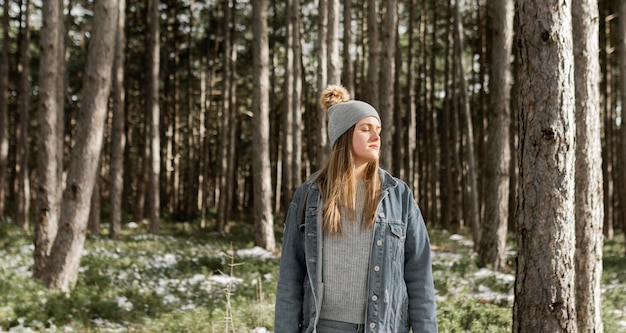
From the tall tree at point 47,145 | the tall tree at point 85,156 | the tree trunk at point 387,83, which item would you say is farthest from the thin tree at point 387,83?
the tall tree at point 47,145

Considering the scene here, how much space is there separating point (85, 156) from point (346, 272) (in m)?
7.30

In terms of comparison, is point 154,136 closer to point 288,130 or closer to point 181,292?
point 288,130

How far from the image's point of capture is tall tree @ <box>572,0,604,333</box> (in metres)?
6.83

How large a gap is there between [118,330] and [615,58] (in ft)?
80.6

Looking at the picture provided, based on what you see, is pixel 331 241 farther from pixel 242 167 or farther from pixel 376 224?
pixel 242 167

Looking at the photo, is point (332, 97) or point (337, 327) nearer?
point (337, 327)

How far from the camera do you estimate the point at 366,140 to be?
10.2 ft

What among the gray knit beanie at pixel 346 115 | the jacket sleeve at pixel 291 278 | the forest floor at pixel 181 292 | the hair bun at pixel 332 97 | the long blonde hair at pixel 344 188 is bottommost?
the forest floor at pixel 181 292

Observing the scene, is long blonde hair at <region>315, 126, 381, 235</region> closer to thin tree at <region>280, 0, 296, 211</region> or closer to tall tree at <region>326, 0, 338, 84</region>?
tall tree at <region>326, 0, 338, 84</region>

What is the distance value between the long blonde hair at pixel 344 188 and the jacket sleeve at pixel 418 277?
0.73ft

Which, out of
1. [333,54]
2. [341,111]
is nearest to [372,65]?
[333,54]

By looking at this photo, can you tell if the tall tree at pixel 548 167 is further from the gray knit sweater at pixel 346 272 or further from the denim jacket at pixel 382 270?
the gray knit sweater at pixel 346 272

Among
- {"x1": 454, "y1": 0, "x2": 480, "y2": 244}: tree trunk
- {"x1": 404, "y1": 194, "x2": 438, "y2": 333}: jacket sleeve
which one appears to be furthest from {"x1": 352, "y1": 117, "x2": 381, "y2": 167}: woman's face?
{"x1": 454, "y1": 0, "x2": 480, "y2": 244}: tree trunk

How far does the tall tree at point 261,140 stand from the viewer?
15.8 meters
